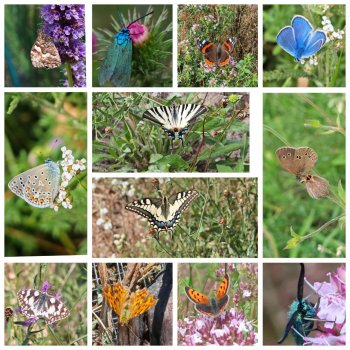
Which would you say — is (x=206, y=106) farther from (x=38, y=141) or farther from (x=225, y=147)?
(x=38, y=141)

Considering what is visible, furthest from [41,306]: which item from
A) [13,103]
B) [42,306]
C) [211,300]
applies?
[13,103]

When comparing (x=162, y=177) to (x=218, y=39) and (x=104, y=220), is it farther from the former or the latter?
(x=218, y=39)

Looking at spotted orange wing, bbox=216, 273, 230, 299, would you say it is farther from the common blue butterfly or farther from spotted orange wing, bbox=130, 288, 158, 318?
the common blue butterfly

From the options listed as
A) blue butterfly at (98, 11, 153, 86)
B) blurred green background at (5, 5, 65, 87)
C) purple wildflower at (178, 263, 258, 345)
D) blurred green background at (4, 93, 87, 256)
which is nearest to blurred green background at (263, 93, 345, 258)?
purple wildflower at (178, 263, 258, 345)

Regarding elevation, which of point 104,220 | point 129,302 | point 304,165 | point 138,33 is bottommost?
point 129,302

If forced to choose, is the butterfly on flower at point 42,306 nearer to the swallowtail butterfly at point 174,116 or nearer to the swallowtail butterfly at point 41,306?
the swallowtail butterfly at point 41,306
